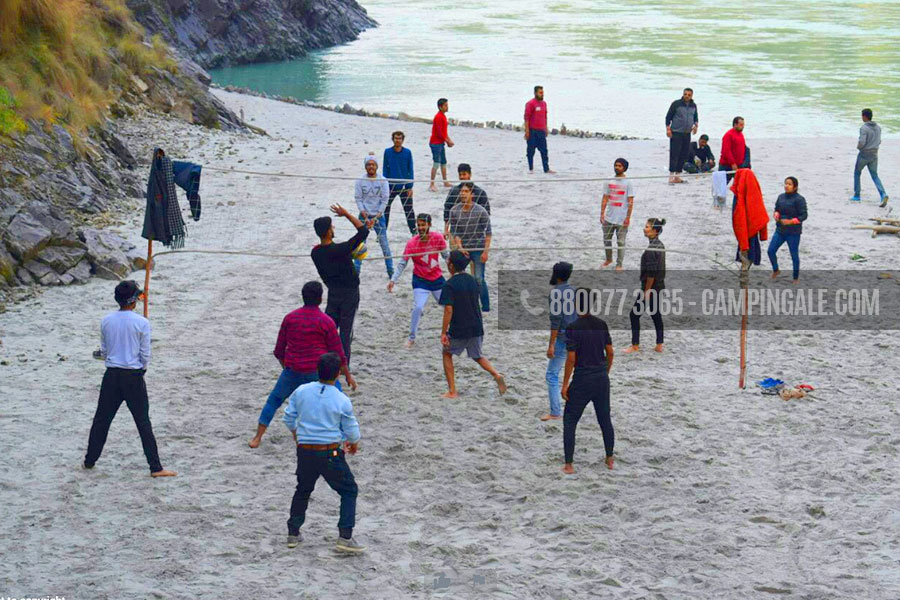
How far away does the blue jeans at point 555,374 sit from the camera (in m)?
9.17

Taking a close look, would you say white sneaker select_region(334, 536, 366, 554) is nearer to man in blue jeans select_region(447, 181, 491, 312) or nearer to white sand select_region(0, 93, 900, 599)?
white sand select_region(0, 93, 900, 599)

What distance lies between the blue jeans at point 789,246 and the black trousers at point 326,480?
813 cm

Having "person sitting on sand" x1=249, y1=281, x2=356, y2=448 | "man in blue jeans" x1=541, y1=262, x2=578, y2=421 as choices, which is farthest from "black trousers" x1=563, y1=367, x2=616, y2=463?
"person sitting on sand" x1=249, y1=281, x2=356, y2=448

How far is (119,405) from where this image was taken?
7.94 m

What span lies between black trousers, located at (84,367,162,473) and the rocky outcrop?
A: 4395 centimetres

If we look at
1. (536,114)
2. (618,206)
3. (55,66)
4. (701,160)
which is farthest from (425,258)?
(55,66)

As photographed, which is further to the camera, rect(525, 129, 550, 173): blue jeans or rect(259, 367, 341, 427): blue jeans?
rect(525, 129, 550, 173): blue jeans

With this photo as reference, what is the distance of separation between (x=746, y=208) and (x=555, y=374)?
9.38ft

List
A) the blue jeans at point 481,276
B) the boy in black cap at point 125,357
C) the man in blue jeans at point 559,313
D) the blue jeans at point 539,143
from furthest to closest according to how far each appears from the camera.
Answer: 1. the blue jeans at point 539,143
2. the blue jeans at point 481,276
3. the man in blue jeans at point 559,313
4. the boy in black cap at point 125,357

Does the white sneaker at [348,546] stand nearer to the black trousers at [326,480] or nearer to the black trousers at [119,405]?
the black trousers at [326,480]

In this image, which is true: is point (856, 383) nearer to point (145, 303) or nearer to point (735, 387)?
point (735, 387)

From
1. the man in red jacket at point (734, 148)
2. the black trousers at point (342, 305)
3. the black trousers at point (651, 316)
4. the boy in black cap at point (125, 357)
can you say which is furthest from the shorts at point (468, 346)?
the man in red jacket at point (734, 148)

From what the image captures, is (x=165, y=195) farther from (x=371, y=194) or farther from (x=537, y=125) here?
(x=537, y=125)

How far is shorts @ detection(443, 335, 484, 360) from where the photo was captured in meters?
9.56
